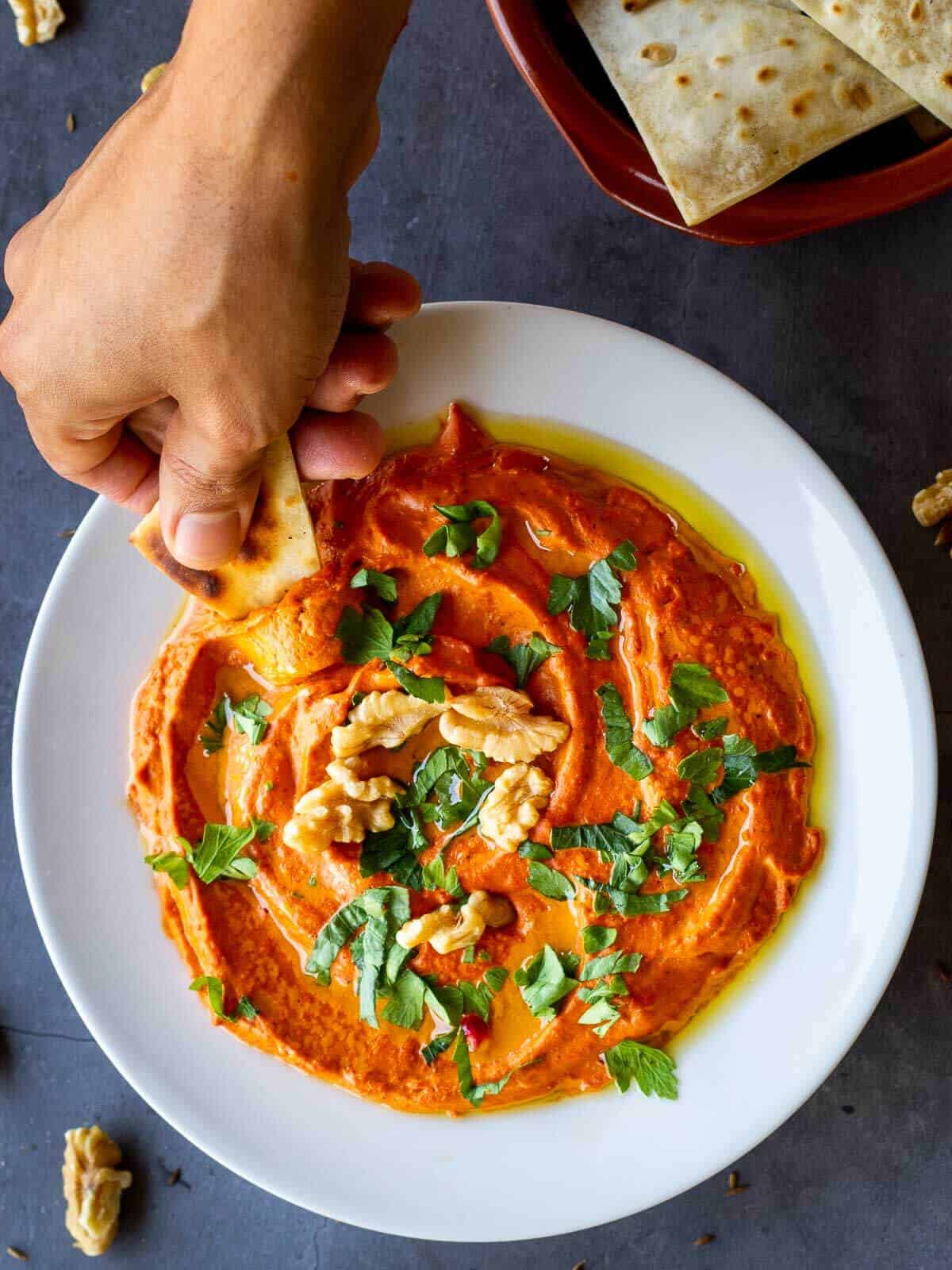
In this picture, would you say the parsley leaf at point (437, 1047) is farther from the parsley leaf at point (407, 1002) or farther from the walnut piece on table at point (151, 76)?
the walnut piece on table at point (151, 76)

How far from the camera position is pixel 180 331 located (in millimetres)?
2139

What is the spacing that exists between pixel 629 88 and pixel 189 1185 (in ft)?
10.6

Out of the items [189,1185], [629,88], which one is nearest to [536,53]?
[629,88]

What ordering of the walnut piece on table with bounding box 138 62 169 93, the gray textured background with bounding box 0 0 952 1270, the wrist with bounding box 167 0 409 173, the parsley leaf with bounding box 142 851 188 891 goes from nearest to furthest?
1. the wrist with bounding box 167 0 409 173
2. the parsley leaf with bounding box 142 851 188 891
3. the gray textured background with bounding box 0 0 952 1270
4. the walnut piece on table with bounding box 138 62 169 93

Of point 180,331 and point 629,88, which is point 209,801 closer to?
point 180,331

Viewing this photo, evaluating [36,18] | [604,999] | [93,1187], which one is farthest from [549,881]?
[36,18]

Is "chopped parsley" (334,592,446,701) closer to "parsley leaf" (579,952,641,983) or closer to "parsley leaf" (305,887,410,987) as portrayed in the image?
"parsley leaf" (305,887,410,987)

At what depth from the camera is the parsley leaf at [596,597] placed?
289 cm

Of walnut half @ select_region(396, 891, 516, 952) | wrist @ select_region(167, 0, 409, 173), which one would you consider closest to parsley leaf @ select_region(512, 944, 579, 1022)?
walnut half @ select_region(396, 891, 516, 952)

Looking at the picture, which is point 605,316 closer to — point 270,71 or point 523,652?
point 523,652

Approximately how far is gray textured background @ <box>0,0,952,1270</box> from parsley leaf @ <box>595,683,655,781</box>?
94cm

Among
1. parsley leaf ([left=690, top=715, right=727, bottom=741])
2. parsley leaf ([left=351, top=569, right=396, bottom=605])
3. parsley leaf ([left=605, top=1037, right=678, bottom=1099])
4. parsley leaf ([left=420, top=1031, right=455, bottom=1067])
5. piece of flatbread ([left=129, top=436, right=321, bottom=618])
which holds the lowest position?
parsley leaf ([left=605, top=1037, right=678, bottom=1099])

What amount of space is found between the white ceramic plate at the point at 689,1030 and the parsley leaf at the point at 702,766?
0.99ft

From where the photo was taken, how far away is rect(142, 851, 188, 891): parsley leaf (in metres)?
3.01
